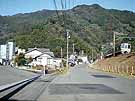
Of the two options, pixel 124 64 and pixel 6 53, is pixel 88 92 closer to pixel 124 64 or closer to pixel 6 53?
pixel 124 64

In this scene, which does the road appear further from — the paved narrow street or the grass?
the grass

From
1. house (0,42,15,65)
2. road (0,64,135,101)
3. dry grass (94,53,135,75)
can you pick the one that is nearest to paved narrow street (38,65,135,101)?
road (0,64,135,101)

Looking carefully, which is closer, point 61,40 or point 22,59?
point 22,59

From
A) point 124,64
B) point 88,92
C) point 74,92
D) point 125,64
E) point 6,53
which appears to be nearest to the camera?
point 74,92

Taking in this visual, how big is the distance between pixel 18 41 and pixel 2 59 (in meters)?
45.0

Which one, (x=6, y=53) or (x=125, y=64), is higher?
(x=6, y=53)

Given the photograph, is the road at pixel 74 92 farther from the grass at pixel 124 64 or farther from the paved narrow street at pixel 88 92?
the grass at pixel 124 64

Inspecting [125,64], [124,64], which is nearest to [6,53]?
[124,64]

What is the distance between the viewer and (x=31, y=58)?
4616 inches

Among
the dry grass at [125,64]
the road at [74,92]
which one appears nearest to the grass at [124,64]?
the dry grass at [125,64]

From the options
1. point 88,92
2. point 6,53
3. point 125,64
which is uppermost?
point 6,53

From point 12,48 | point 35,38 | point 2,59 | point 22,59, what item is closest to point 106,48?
point 35,38

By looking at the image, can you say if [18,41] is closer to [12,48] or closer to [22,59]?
[12,48]

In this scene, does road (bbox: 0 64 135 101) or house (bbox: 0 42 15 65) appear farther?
house (bbox: 0 42 15 65)
